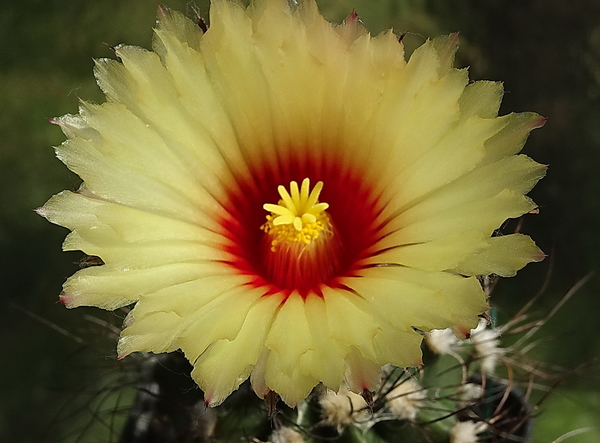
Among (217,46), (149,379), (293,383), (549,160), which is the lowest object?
(293,383)

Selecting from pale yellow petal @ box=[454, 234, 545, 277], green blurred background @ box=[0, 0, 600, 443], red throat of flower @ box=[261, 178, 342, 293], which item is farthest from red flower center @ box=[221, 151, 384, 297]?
green blurred background @ box=[0, 0, 600, 443]

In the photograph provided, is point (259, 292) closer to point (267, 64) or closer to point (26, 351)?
point (267, 64)

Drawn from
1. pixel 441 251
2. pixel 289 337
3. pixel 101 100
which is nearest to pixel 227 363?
pixel 289 337

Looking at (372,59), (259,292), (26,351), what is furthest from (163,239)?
(26,351)

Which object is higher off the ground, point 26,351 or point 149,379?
point 26,351

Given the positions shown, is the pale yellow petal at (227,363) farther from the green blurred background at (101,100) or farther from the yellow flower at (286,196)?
the green blurred background at (101,100)

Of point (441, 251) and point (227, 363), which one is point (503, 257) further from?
point (227, 363)

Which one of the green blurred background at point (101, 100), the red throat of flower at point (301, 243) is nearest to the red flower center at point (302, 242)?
the red throat of flower at point (301, 243)

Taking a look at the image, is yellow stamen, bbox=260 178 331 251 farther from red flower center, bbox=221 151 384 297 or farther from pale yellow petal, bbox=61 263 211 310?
pale yellow petal, bbox=61 263 211 310
